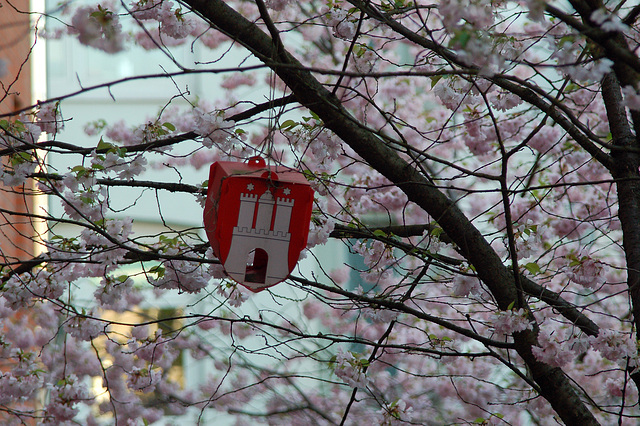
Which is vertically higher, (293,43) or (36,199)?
(293,43)

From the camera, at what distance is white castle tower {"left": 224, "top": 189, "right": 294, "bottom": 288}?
1.54 m

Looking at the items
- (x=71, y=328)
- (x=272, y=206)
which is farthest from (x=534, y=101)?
(x=71, y=328)

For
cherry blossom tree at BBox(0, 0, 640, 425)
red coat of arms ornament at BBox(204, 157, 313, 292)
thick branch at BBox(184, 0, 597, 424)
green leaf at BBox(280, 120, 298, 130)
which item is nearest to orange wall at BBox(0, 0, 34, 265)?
cherry blossom tree at BBox(0, 0, 640, 425)

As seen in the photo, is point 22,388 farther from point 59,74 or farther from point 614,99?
point 59,74

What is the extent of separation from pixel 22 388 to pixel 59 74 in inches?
158

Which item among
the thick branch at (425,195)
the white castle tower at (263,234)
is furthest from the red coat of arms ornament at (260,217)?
the thick branch at (425,195)

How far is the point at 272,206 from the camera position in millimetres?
1556

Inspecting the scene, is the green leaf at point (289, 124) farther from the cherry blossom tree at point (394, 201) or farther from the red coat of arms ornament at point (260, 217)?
the red coat of arms ornament at point (260, 217)

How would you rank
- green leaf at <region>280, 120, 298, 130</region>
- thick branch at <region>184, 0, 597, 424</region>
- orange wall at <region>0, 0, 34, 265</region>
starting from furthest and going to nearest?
orange wall at <region>0, 0, 34, 265</region>, green leaf at <region>280, 120, 298, 130</region>, thick branch at <region>184, 0, 597, 424</region>

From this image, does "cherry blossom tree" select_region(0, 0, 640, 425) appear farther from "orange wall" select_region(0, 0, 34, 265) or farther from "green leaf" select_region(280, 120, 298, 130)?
"orange wall" select_region(0, 0, 34, 265)

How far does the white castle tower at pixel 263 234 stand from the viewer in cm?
154

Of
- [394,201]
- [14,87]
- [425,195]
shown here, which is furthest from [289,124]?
[14,87]

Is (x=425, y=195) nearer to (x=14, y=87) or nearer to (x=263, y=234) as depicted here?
(x=263, y=234)

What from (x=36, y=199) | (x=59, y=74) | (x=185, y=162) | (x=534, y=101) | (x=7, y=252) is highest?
(x=59, y=74)
